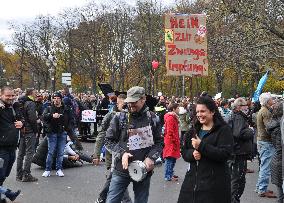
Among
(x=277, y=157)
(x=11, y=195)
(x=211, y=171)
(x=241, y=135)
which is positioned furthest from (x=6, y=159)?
(x=211, y=171)

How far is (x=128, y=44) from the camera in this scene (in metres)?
47.4

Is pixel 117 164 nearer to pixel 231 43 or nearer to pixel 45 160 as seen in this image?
pixel 45 160

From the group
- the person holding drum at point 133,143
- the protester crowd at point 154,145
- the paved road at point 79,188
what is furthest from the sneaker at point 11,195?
the person holding drum at point 133,143

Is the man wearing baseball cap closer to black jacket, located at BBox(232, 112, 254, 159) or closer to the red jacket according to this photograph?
the red jacket

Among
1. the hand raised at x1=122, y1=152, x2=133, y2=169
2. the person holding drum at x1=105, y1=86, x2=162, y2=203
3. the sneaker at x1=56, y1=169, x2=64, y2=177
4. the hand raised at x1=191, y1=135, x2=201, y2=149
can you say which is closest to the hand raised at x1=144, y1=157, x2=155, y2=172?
the person holding drum at x1=105, y1=86, x2=162, y2=203

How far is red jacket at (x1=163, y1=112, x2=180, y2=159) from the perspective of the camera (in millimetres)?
10828

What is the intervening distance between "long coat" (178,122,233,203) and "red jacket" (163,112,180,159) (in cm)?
590

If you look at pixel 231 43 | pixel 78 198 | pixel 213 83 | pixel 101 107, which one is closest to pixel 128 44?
pixel 213 83

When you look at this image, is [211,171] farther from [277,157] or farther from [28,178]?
[28,178]

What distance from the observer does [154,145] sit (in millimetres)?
5941

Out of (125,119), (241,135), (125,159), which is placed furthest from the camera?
(241,135)

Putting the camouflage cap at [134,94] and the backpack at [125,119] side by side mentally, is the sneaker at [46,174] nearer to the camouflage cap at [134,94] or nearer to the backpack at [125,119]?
the backpack at [125,119]

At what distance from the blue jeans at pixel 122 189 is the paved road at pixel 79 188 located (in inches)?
108

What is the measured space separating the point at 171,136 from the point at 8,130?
13.1 ft
